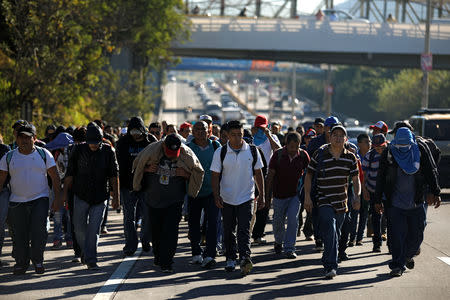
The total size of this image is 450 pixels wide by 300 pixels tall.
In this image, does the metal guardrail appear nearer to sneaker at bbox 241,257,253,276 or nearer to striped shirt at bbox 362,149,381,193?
striped shirt at bbox 362,149,381,193

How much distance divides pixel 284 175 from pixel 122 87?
31.5m

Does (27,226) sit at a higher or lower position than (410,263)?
higher

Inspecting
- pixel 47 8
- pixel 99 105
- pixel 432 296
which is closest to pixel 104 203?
pixel 432 296

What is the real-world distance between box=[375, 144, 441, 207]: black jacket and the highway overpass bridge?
134 feet

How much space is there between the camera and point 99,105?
134 feet

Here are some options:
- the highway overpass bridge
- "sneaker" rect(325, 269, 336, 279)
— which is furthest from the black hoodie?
the highway overpass bridge

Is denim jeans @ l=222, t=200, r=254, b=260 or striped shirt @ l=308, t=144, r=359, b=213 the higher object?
striped shirt @ l=308, t=144, r=359, b=213

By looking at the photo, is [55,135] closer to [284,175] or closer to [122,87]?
[284,175]

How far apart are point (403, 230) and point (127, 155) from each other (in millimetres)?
3911

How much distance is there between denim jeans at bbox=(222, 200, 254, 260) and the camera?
36.2ft

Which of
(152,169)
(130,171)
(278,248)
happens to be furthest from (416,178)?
(130,171)

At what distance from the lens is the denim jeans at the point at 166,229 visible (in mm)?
11156

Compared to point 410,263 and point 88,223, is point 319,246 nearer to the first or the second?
point 410,263

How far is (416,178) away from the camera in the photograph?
10836 millimetres
